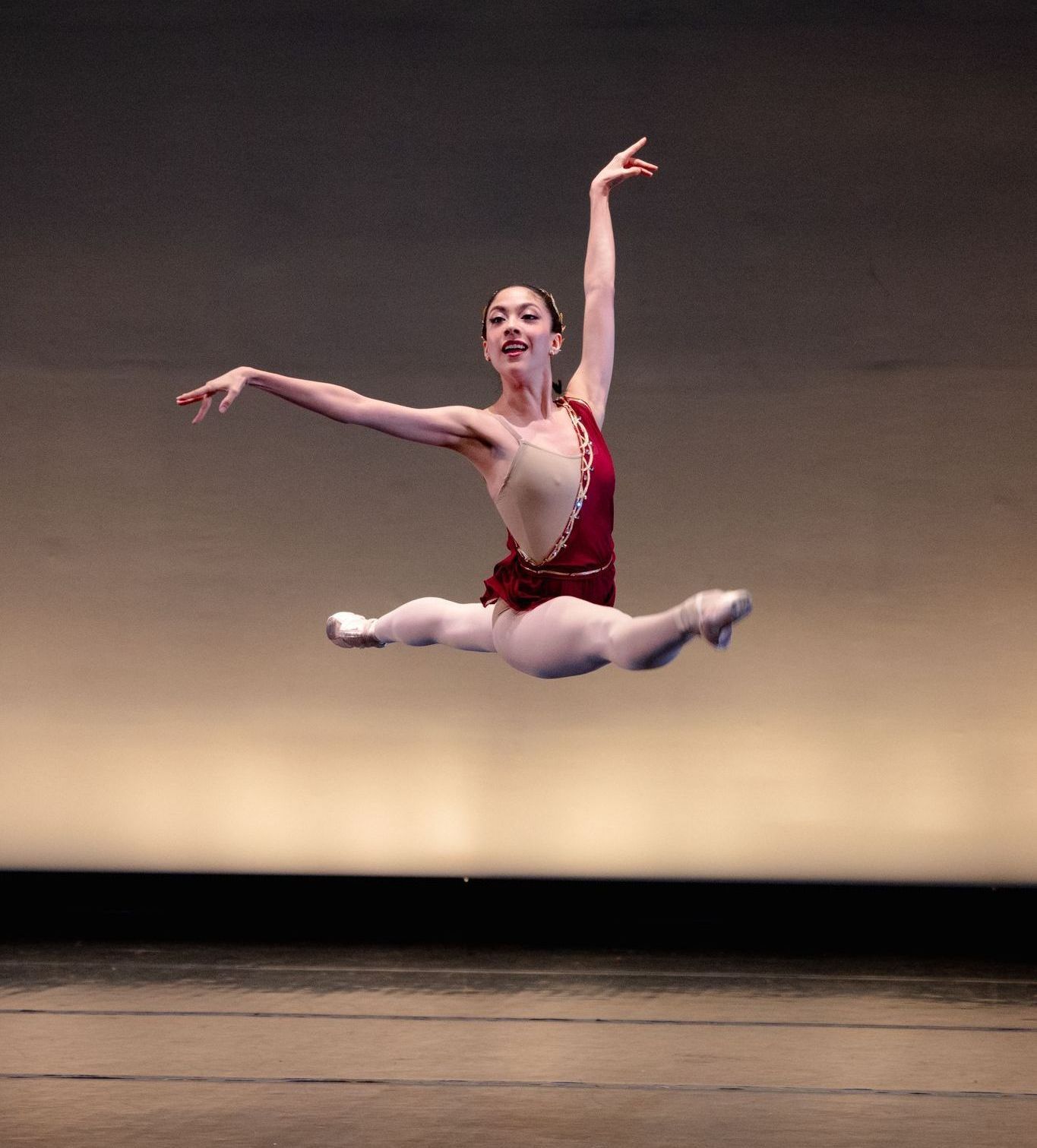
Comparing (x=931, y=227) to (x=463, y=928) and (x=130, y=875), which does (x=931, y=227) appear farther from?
(x=130, y=875)

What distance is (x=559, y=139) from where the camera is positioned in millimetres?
4637

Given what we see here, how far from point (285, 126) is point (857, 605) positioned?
244 centimetres

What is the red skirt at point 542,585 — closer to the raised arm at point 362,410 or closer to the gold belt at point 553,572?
the gold belt at point 553,572

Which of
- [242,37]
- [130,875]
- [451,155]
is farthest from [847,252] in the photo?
[130,875]

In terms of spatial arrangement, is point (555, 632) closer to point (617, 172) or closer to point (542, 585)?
point (542, 585)

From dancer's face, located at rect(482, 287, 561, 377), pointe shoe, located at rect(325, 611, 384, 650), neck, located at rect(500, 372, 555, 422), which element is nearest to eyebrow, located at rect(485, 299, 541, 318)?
dancer's face, located at rect(482, 287, 561, 377)

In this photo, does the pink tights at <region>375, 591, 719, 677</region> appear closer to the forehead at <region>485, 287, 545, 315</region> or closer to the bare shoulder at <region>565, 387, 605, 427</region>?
the bare shoulder at <region>565, 387, 605, 427</region>

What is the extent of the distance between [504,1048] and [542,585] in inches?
45.8

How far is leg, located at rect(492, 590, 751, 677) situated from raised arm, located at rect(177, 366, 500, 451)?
36 centimetres

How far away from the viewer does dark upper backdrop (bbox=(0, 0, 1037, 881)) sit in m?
4.58

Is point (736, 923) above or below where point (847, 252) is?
below

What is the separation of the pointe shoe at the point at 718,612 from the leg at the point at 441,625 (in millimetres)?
767

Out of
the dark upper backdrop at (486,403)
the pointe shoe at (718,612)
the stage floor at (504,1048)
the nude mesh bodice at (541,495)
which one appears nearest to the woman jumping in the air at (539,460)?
the nude mesh bodice at (541,495)

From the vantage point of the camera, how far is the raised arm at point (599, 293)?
115 inches
